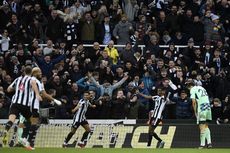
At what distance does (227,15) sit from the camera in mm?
26453

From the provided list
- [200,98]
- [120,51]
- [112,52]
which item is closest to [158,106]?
[200,98]

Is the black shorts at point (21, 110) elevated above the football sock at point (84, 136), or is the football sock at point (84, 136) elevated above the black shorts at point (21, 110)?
the black shorts at point (21, 110)

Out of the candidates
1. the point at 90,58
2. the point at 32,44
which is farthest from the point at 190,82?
the point at 32,44

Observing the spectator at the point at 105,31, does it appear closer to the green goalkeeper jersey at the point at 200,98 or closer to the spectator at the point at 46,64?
the spectator at the point at 46,64

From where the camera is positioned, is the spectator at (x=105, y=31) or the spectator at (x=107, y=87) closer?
the spectator at (x=107, y=87)

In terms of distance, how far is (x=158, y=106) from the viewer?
21.6 meters

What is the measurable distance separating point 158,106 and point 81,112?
225 cm

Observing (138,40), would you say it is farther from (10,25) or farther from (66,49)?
(10,25)

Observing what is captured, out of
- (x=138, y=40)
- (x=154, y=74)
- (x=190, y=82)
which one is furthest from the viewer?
(x=138, y=40)

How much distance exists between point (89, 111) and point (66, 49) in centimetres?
317

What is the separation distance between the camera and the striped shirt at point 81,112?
21.1 metres

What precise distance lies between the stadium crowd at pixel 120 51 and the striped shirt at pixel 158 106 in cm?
94

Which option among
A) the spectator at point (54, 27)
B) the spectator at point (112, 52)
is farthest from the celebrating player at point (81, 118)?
the spectator at point (54, 27)

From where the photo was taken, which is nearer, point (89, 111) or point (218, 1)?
point (89, 111)
